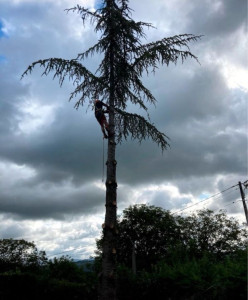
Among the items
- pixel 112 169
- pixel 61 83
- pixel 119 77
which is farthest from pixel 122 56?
pixel 112 169

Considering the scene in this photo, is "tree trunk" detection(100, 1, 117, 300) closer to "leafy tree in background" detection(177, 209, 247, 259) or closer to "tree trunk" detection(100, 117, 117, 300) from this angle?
"tree trunk" detection(100, 117, 117, 300)

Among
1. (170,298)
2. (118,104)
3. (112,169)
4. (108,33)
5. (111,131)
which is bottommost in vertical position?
(170,298)

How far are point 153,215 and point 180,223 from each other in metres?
4.30

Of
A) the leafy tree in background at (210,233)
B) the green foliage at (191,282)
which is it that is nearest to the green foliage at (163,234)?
the leafy tree in background at (210,233)

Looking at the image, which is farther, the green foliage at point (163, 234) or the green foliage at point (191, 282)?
the green foliage at point (163, 234)

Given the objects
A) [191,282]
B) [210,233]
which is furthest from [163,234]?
[191,282]

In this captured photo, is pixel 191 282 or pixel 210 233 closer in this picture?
pixel 191 282

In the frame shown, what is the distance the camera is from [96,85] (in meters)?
10.4

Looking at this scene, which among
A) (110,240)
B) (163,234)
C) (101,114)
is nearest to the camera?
(110,240)

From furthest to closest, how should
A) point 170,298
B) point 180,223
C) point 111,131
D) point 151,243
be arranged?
point 180,223, point 151,243, point 170,298, point 111,131

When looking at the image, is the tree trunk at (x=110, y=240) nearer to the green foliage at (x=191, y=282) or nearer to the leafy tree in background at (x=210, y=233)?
the green foliage at (x=191, y=282)

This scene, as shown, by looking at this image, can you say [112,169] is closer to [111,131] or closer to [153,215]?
[111,131]

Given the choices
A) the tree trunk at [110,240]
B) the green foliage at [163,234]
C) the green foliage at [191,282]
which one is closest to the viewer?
the tree trunk at [110,240]

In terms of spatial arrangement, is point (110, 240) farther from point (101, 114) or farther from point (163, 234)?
point (163, 234)
